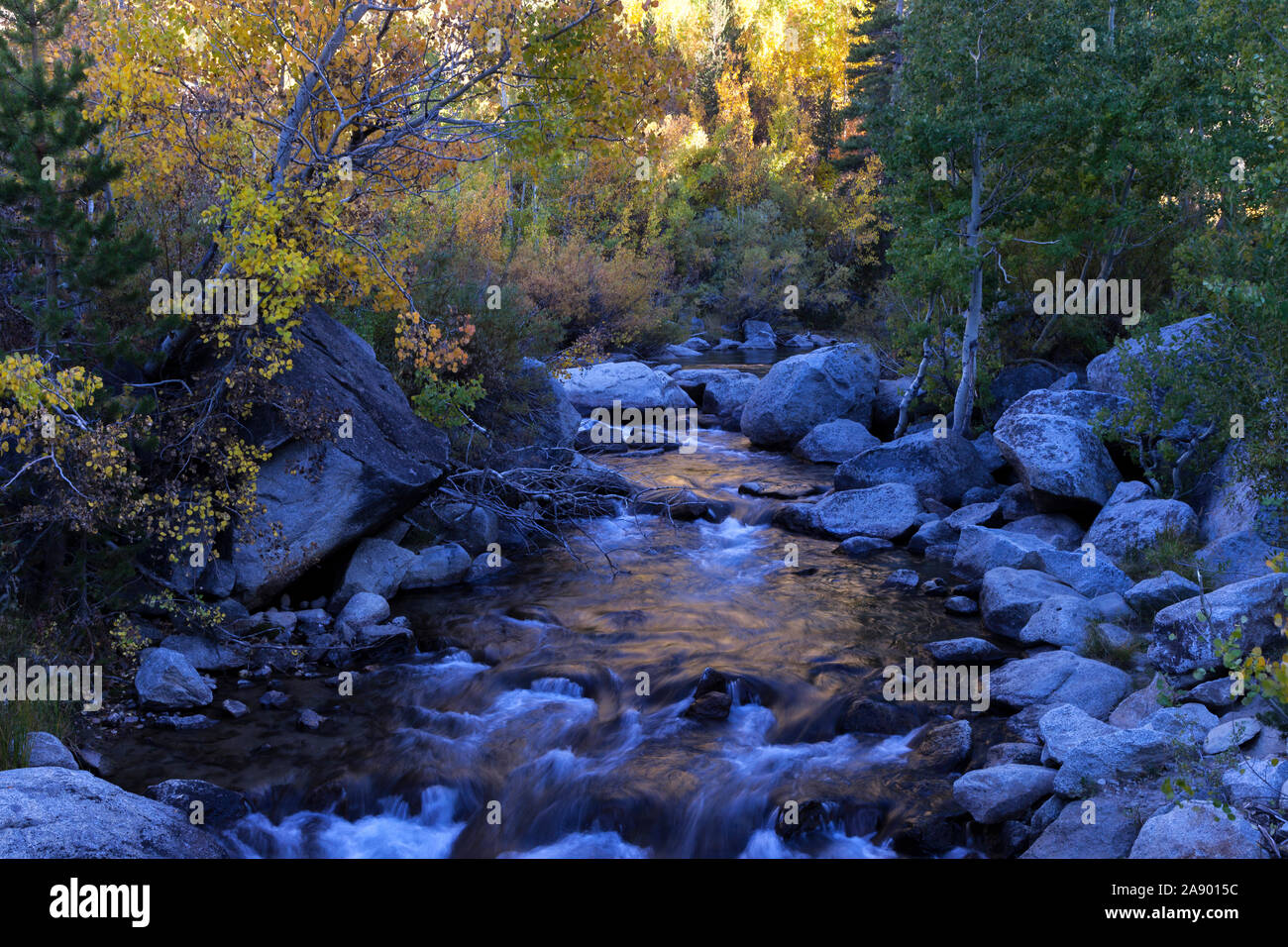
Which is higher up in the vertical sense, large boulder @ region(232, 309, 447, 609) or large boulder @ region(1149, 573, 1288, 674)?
large boulder @ region(232, 309, 447, 609)

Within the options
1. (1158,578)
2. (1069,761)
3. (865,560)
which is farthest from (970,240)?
(1069,761)

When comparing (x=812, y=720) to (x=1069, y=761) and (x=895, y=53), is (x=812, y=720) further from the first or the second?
(x=895, y=53)

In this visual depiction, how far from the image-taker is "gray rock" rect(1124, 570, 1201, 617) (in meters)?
9.88

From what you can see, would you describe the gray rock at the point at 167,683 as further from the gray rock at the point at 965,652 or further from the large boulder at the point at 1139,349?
the large boulder at the point at 1139,349

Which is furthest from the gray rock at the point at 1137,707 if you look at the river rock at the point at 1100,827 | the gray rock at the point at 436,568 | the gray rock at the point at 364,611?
the gray rock at the point at 436,568

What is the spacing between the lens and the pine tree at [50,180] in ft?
25.8

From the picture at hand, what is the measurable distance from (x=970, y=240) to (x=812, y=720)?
1131 centimetres

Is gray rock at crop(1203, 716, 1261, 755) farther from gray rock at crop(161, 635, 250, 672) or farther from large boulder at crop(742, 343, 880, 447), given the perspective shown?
large boulder at crop(742, 343, 880, 447)

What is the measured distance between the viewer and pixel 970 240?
17281 mm

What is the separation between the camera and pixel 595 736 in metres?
8.86

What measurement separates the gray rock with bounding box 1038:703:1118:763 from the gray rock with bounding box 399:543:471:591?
24.4 ft

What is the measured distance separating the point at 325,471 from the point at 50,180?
4.00m

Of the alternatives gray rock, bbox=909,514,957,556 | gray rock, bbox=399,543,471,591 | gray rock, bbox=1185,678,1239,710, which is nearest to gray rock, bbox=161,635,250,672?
gray rock, bbox=399,543,471,591

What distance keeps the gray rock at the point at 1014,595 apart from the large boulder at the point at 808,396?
31.4ft
